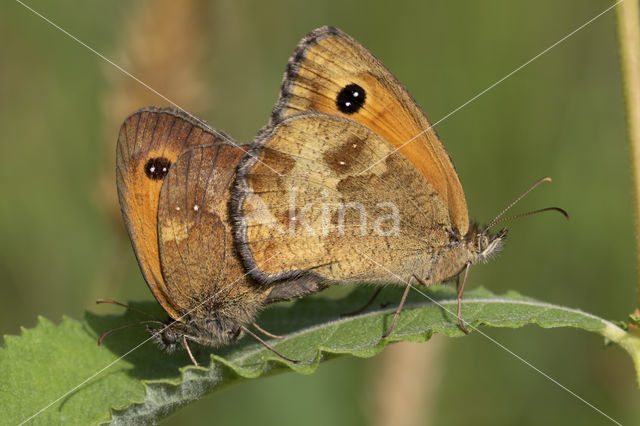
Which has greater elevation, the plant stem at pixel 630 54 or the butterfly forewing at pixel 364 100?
the butterfly forewing at pixel 364 100

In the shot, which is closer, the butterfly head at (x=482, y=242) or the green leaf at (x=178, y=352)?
the green leaf at (x=178, y=352)

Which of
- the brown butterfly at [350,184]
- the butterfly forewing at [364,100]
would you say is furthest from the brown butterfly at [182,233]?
the butterfly forewing at [364,100]

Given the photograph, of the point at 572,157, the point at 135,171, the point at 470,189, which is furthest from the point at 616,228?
the point at 135,171

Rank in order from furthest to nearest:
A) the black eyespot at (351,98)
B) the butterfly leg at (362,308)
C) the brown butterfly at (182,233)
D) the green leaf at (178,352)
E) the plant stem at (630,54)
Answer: the black eyespot at (351,98), the butterfly leg at (362,308), the brown butterfly at (182,233), the green leaf at (178,352), the plant stem at (630,54)

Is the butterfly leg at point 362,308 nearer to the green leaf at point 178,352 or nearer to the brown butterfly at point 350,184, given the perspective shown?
the green leaf at point 178,352

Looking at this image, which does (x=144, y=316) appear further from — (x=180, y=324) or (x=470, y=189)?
(x=470, y=189)

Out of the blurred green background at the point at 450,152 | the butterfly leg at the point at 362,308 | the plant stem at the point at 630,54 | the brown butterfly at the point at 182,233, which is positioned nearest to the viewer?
the plant stem at the point at 630,54
